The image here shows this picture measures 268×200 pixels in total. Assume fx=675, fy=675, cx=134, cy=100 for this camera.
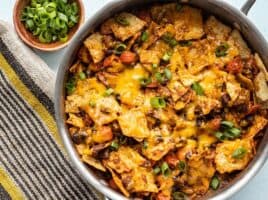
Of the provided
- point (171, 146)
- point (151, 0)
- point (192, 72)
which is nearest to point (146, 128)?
point (171, 146)

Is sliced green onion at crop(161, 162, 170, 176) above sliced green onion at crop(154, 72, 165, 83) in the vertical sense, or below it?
below

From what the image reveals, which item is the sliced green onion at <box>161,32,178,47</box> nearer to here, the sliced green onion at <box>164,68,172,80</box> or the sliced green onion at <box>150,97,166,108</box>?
the sliced green onion at <box>164,68,172,80</box>

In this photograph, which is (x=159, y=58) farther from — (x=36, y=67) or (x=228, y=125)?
(x=36, y=67)

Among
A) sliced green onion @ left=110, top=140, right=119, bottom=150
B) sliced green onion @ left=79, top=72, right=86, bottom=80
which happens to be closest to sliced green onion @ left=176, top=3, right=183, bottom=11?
sliced green onion @ left=79, top=72, right=86, bottom=80

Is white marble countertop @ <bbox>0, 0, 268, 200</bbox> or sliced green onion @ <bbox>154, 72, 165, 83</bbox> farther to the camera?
white marble countertop @ <bbox>0, 0, 268, 200</bbox>

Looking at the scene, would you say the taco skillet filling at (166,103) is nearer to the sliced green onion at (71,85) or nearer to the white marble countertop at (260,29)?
the sliced green onion at (71,85)

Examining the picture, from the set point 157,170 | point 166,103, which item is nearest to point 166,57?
point 166,103

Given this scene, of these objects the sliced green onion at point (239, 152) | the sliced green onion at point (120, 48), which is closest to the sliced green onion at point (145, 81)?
the sliced green onion at point (120, 48)
